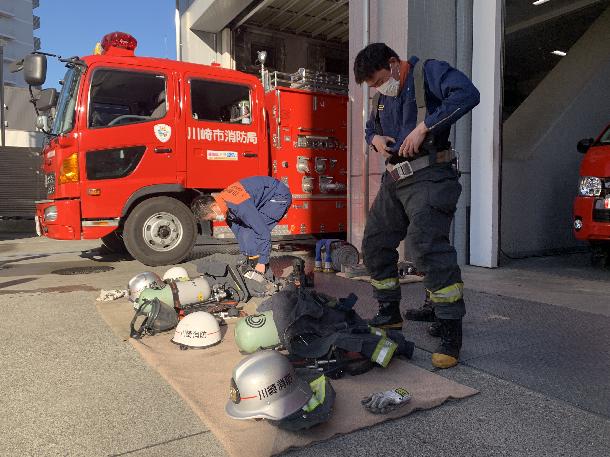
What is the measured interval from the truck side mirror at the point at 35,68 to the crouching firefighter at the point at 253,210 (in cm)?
215

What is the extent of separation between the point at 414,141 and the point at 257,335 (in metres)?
1.33

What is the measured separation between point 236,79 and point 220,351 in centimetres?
443

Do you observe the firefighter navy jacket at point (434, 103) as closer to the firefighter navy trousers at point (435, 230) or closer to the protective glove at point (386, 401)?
the firefighter navy trousers at point (435, 230)

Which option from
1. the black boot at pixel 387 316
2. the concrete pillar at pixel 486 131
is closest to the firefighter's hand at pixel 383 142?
the black boot at pixel 387 316

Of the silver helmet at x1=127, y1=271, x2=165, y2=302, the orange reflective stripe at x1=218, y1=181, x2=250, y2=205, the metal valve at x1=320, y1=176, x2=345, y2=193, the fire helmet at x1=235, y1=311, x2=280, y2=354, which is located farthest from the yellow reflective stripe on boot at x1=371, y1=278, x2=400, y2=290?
the metal valve at x1=320, y1=176, x2=345, y2=193

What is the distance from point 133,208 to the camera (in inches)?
230

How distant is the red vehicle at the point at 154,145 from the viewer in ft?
18.0

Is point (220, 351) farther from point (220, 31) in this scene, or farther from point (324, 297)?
point (220, 31)

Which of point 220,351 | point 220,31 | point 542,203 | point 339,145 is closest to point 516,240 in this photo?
point 542,203

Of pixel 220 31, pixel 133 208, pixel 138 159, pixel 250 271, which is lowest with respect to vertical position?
pixel 250 271

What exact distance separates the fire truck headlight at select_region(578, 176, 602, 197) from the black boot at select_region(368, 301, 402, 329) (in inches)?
130

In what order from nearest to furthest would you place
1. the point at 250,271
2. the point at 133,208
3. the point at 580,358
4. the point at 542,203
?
1. the point at 580,358
2. the point at 250,271
3. the point at 133,208
4. the point at 542,203

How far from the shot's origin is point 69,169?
5477mm

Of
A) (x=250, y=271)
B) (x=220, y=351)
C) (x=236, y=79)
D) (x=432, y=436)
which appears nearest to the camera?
(x=432, y=436)
